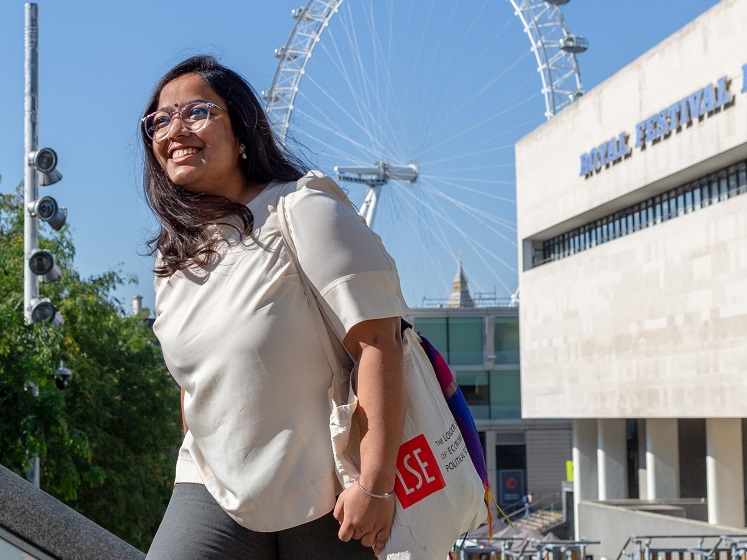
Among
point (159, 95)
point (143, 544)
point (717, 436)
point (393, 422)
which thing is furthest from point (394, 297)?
point (717, 436)

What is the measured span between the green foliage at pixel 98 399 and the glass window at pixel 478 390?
34.7 m

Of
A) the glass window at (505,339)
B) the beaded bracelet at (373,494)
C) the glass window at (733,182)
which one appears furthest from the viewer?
the glass window at (505,339)

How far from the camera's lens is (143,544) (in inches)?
1126

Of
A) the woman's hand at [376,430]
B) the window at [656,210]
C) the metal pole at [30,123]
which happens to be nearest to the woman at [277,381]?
the woman's hand at [376,430]

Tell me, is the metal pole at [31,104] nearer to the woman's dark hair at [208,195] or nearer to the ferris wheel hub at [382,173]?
the woman's dark hair at [208,195]

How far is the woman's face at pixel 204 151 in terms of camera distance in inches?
109

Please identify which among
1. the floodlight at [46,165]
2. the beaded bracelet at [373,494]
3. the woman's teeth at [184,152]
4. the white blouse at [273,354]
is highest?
the floodlight at [46,165]

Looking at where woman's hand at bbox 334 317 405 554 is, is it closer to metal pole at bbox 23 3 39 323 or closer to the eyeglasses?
the eyeglasses

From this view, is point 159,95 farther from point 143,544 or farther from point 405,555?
point 143,544

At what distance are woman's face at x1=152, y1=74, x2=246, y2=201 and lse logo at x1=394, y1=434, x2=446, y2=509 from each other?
0.67 m

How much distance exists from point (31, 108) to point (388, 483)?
18.9 metres

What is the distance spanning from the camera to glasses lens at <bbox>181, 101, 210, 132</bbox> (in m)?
2.77

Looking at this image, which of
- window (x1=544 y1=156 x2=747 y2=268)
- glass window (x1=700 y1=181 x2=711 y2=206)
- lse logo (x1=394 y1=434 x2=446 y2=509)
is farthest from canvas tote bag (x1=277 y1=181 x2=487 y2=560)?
glass window (x1=700 y1=181 x2=711 y2=206)

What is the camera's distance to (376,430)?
2.46 m
